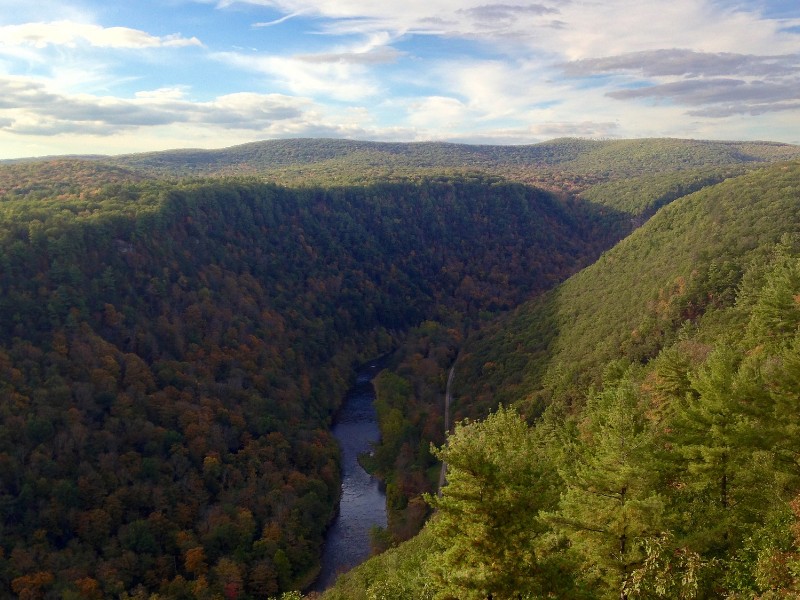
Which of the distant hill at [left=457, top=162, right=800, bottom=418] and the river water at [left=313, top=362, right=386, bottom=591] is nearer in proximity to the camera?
the river water at [left=313, top=362, right=386, bottom=591]

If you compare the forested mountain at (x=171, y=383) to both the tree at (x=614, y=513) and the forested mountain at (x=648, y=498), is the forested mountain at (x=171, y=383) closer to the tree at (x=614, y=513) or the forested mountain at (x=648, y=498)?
the forested mountain at (x=648, y=498)

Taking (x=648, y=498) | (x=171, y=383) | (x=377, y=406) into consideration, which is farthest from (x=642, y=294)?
(x=648, y=498)

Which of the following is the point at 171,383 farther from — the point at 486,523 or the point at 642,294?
the point at 486,523

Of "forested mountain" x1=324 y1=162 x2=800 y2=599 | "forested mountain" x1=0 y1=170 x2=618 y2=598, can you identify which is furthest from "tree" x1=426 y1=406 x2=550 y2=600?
"forested mountain" x1=0 y1=170 x2=618 y2=598

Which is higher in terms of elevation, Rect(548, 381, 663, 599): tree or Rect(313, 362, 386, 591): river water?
Rect(548, 381, 663, 599): tree

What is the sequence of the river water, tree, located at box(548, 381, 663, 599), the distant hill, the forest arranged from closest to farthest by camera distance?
tree, located at box(548, 381, 663, 599)
the forest
the river water
the distant hill

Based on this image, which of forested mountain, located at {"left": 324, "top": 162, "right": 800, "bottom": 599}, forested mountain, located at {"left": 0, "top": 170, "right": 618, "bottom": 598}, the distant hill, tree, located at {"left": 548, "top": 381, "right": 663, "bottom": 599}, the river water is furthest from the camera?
the distant hill

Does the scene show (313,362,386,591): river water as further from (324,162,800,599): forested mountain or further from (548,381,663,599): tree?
(548,381,663,599): tree
